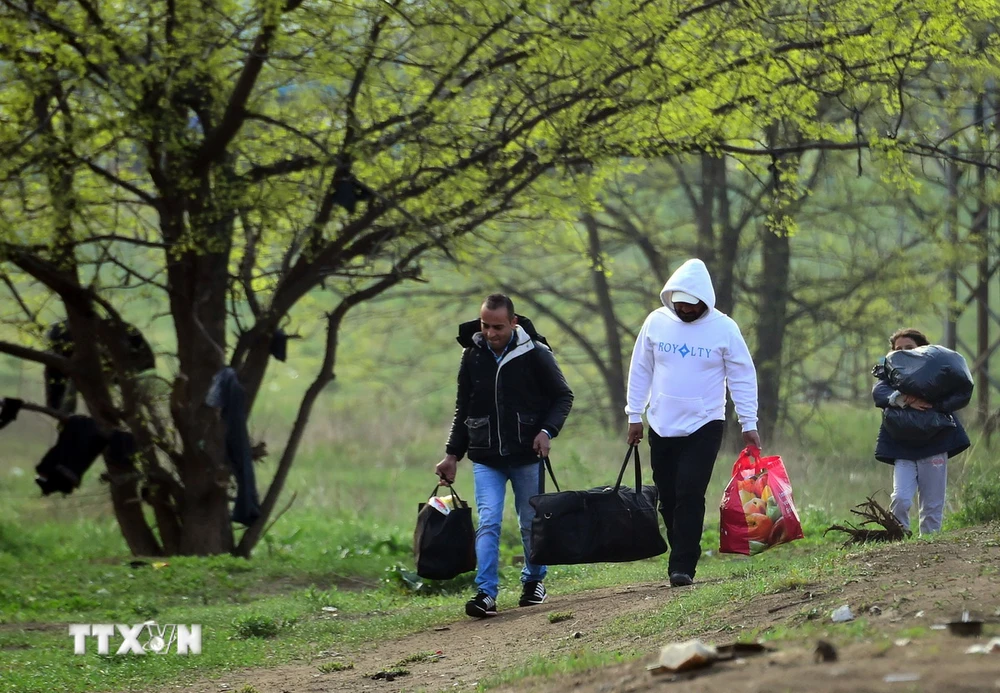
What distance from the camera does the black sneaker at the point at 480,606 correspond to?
831cm

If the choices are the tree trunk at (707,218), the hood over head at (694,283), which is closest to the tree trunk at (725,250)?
the tree trunk at (707,218)

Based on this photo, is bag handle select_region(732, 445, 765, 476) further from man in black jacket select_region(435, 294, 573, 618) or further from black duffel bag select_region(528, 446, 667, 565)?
man in black jacket select_region(435, 294, 573, 618)

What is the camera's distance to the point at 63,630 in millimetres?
9711

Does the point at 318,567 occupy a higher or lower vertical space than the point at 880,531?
lower

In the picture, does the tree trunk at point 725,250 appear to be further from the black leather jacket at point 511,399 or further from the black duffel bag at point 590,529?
the black duffel bag at point 590,529

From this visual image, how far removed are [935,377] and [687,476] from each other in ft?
8.00

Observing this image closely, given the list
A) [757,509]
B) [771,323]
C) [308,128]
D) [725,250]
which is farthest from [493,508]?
[725,250]

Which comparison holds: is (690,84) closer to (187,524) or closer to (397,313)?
(187,524)

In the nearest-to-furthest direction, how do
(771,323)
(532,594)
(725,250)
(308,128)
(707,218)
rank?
1. (532,594)
2. (308,128)
3. (771,323)
4. (725,250)
5. (707,218)

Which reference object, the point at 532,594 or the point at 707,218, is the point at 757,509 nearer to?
the point at 532,594

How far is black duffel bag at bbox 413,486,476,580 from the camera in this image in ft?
27.9

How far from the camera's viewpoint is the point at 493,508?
8398 millimetres

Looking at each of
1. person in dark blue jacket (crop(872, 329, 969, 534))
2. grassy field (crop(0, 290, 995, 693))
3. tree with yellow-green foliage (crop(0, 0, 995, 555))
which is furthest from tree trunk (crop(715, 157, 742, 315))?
person in dark blue jacket (crop(872, 329, 969, 534))

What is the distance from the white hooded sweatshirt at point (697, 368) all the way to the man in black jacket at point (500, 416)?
62 cm
